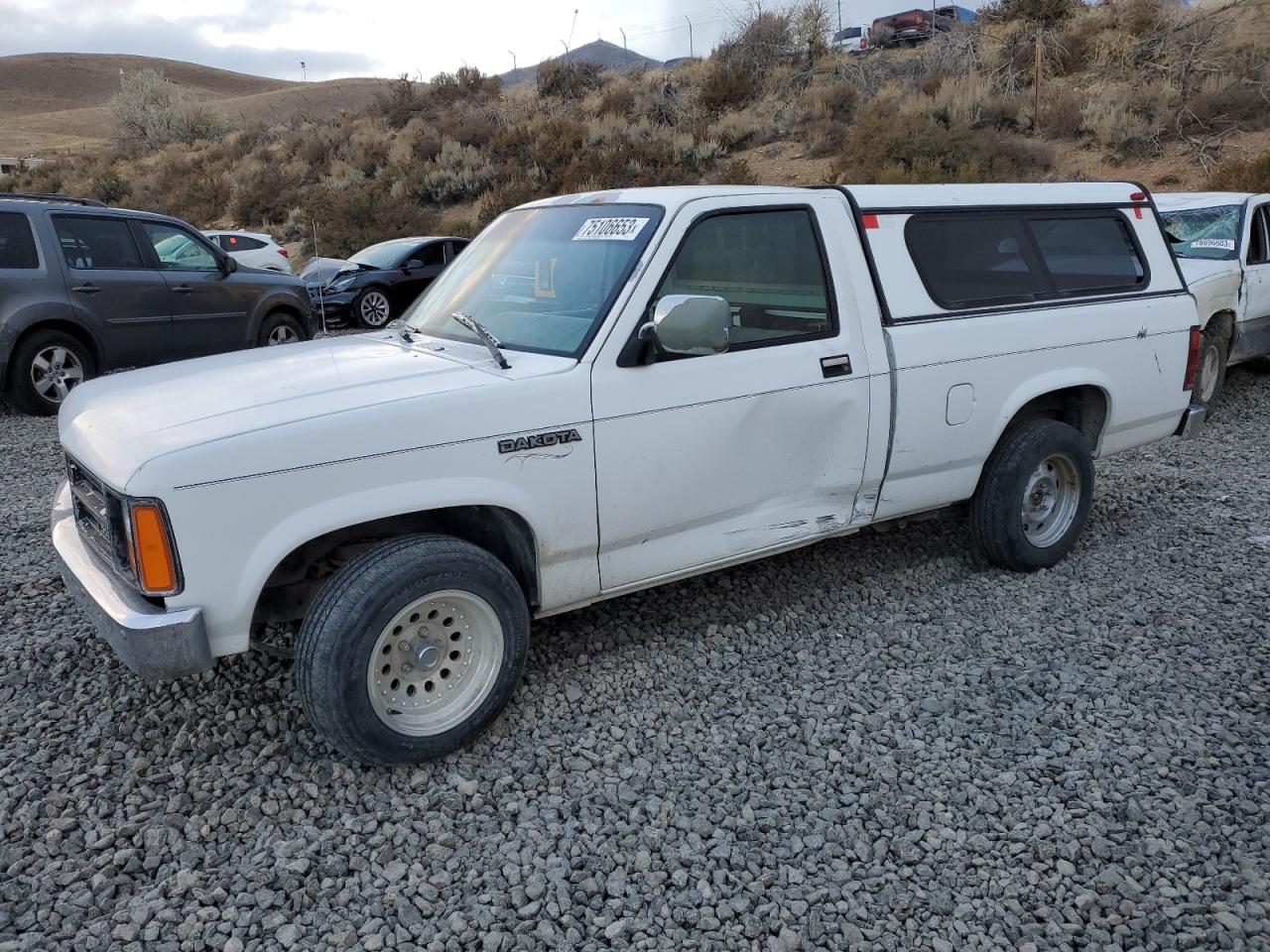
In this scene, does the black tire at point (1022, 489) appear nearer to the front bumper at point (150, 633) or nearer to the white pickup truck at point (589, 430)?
the white pickup truck at point (589, 430)

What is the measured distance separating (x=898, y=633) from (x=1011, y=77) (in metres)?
23.5

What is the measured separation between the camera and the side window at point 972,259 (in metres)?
4.36

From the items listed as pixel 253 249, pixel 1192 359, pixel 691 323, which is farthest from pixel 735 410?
pixel 253 249

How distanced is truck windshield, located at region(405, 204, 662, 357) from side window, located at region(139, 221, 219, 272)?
6.14 metres

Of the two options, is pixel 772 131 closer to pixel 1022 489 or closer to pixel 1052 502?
pixel 1052 502

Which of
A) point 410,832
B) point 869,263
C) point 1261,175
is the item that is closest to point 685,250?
point 869,263

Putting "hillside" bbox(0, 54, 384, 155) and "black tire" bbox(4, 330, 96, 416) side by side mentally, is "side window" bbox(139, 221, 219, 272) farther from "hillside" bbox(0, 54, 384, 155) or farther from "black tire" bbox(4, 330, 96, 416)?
"hillside" bbox(0, 54, 384, 155)

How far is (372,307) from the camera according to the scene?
14133mm

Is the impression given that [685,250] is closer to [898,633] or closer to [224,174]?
[898,633]

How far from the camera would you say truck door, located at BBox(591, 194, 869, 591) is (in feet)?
11.5

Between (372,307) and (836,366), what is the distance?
37.2 feet

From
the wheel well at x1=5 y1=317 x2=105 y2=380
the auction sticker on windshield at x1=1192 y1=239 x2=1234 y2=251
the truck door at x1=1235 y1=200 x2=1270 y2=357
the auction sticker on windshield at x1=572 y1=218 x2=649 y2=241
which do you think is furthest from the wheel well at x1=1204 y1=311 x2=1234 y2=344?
the wheel well at x1=5 y1=317 x2=105 y2=380

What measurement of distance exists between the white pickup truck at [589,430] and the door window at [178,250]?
6.06m

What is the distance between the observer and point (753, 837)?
9.70 ft
